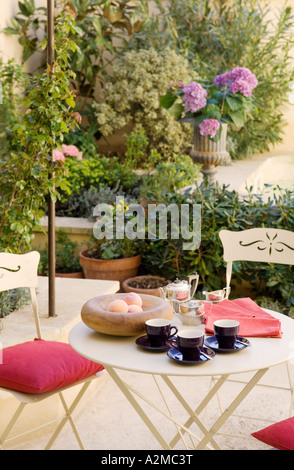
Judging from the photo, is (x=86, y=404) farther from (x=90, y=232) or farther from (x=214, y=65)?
(x=214, y=65)

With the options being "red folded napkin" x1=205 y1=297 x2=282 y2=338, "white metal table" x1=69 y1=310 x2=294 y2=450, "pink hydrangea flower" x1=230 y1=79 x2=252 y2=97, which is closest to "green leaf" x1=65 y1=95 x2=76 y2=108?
"red folded napkin" x1=205 y1=297 x2=282 y2=338

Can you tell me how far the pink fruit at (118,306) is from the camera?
2.35m

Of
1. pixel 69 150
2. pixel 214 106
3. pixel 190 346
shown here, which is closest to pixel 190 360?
pixel 190 346

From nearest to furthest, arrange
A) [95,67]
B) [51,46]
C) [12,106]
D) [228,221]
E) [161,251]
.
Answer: [51,46], [228,221], [161,251], [12,106], [95,67]

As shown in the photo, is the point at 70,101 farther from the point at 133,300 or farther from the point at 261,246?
the point at 133,300

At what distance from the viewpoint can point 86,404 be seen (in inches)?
144

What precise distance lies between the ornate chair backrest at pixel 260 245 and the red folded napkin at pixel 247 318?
0.60m

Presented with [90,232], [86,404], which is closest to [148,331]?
[86,404]

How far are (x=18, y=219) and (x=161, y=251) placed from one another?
154cm

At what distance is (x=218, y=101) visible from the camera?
5746 millimetres

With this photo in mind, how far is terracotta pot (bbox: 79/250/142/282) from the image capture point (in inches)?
202

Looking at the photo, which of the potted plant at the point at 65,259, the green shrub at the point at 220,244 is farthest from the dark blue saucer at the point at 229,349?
the potted plant at the point at 65,259

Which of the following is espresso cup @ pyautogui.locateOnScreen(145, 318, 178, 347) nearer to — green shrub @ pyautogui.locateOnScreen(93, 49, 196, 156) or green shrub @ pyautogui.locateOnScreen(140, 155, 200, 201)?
green shrub @ pyautogui.locateOnScreen(140, 155, 200, 201)

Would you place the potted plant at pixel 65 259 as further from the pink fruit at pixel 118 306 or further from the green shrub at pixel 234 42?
the green shrub at pixel 234 42
